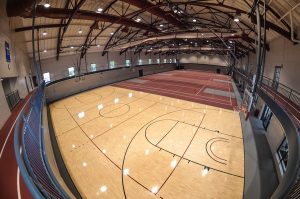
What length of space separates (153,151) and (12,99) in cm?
762

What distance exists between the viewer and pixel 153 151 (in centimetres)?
639

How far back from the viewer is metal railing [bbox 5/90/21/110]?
6.87 metres

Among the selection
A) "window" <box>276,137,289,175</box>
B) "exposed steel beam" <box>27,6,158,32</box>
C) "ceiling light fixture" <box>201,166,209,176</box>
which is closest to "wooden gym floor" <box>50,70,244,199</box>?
"ceiling light fixture" <box>201,166,209,176</box>

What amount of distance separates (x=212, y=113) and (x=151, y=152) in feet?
20.6

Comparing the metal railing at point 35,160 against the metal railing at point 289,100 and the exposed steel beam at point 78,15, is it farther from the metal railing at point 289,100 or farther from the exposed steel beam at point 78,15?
the exposed steel beam at point 78,15

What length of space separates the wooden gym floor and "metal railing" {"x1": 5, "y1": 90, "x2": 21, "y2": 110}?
246 cm

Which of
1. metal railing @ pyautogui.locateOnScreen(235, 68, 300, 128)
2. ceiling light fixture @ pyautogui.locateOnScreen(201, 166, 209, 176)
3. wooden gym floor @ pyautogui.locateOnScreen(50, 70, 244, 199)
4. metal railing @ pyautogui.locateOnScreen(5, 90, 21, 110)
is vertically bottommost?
ceiling light fixture @ pyautogui.locateOnScreen(201, 166, 209, 176)

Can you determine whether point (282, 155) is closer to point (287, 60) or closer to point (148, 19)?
point (287, 60)

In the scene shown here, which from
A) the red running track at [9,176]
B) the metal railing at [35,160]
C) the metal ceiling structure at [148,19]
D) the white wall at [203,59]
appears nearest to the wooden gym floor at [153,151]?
the metal railing at [35,160]

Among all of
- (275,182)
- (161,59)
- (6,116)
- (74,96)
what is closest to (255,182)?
(275,182)

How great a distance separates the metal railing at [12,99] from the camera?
687cm

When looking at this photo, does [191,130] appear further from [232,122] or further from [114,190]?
[114,190]

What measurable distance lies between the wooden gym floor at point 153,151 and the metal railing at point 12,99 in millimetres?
2458

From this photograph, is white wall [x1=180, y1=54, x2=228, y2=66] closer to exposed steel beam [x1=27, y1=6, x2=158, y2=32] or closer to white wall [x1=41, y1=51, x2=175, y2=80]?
white wall [x1=41, y1=51, x2=175, y2=80]
